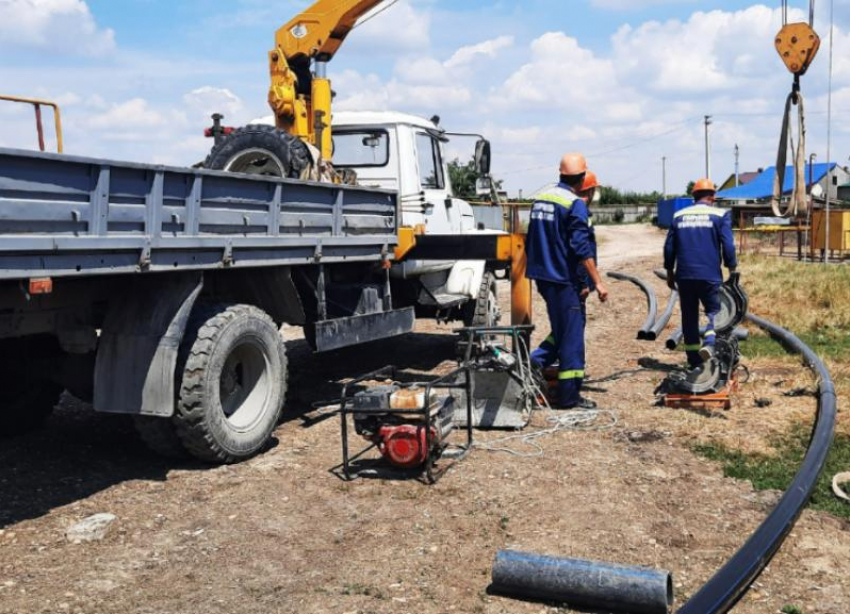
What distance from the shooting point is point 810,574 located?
3984 millimetres

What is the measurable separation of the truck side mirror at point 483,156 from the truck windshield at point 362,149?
97 centimetres

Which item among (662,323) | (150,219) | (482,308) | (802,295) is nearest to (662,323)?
(662,323)

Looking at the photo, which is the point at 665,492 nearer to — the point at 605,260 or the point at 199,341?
the point at 199,341

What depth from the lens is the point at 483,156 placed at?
934 centimetres

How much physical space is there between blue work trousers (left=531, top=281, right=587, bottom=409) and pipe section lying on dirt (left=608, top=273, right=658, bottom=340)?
209cm

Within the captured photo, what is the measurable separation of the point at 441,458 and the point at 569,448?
897mm

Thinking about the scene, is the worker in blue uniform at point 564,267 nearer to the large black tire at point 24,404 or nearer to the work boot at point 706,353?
the work boot at point 706,353

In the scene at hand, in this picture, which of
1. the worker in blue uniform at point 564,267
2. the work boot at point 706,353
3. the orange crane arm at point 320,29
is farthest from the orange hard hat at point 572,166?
the orange crane arm at point 320,29

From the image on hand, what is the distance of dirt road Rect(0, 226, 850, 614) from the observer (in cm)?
392

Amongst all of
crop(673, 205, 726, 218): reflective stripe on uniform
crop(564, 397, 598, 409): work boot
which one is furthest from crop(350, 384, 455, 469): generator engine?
crop(673, 205, 726, 218): reflective stripe on uniform

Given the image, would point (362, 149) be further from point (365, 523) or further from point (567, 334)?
point (365, 523)

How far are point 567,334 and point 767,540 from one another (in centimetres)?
331

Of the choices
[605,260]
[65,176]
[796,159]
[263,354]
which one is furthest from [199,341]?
[605,260]

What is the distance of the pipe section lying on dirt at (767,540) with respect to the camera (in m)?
3.41
